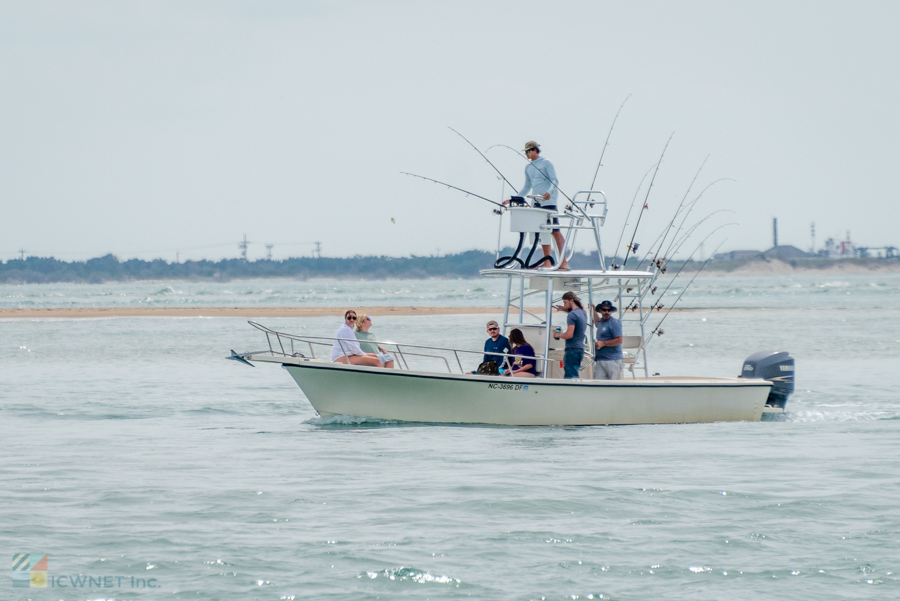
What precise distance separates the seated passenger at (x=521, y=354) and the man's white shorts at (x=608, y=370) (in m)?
0.90

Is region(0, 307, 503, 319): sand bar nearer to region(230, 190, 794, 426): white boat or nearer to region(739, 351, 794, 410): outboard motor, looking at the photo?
region(739, 351, 794, 410): outboard motor

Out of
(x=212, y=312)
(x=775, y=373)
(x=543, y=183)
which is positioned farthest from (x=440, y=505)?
(x=212, y=312)

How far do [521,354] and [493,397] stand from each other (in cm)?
77

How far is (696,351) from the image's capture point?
31.3 metres

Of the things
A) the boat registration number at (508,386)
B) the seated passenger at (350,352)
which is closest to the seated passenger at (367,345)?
the seated passenger at (350,352)

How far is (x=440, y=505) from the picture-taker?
9.62 metres

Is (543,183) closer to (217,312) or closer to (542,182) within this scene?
(542,182)

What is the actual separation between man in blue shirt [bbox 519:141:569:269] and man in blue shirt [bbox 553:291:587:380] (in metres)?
0.95

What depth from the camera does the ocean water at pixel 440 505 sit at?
24.6 feet

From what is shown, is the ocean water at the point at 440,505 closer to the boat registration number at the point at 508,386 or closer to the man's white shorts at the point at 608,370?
the boat registration number at the point at 508,386

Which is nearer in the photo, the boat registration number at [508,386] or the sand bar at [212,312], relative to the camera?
the boat registration number at [508,386]

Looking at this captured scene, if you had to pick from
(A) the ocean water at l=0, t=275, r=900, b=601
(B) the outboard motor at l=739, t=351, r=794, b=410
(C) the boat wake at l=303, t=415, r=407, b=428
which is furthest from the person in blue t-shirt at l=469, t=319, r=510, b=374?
(B) the outboard motor at l=739, t=351, r=794, b=410

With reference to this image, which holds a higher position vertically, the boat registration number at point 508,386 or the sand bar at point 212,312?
the boat registration number at point 508,386

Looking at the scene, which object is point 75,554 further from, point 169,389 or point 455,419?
point 169,389
